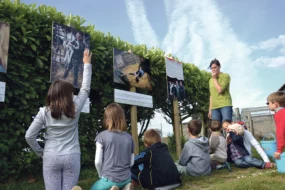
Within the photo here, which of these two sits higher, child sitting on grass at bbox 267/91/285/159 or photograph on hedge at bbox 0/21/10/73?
photograph on hedge at bbox 0/21/10/73

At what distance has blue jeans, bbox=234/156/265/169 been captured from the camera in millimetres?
4480

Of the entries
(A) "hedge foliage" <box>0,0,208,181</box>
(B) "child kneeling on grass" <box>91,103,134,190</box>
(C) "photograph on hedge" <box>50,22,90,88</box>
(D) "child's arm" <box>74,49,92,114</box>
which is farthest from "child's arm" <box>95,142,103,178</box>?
(C) "photograph on hedge" <box>50,22,90,88</box>

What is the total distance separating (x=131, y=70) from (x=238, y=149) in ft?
8.00

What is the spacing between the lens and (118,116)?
3.13 meters

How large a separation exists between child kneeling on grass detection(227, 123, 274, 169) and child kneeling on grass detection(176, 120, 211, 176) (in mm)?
691

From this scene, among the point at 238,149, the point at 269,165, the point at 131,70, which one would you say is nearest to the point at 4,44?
the point at 131,70

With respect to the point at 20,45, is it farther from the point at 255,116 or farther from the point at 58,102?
the point at 255,116

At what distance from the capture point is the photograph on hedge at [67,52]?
13.9 feet

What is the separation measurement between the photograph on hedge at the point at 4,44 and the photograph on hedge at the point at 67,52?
64 centimetres

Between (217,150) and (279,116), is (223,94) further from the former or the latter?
(279,116)

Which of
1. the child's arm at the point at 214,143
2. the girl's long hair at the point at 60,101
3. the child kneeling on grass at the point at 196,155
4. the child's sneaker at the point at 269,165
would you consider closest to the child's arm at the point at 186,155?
the child kneeling on grass at the point at 196,155

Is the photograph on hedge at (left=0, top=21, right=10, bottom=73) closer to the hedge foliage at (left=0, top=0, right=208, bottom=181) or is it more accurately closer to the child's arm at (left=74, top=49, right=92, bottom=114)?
the hedge foliage at (left=0, top=0, right=208, bottom=181)

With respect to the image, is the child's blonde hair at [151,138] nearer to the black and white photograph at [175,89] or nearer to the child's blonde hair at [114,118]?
the child's blonde hair at [114,118]

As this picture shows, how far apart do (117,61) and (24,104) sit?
1862 millimetres
